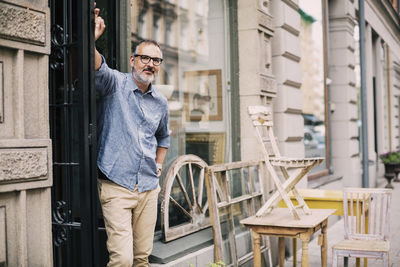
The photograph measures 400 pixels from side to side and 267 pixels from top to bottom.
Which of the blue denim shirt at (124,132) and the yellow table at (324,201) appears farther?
the yellow table at (324,201)

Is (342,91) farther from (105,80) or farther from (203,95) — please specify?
(105,80)

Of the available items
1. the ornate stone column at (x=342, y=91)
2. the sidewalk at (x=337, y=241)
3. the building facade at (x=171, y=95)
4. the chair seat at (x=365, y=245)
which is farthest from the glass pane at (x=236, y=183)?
the ornate stone column at (x=342, y=91)

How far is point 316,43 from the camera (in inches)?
434

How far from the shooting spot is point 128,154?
3635 mm

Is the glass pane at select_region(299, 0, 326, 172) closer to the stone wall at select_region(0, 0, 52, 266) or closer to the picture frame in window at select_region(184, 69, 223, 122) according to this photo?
the picture frame in window at select_region(184, 69, 223, 122)

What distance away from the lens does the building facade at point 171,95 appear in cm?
323

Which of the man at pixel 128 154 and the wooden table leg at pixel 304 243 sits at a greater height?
the man at pixel 128 154

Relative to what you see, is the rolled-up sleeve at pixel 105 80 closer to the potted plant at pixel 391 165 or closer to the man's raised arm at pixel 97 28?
the man's raised arm at pixel 97 28

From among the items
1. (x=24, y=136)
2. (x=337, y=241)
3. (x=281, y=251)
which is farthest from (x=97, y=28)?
(x=337, y=241)

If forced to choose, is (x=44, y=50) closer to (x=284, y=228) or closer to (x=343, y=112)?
(x=284, y=228)

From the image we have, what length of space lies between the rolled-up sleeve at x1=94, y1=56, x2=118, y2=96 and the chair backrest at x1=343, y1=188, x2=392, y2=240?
3130 millimetres

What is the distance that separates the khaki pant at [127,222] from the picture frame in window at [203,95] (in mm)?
2454

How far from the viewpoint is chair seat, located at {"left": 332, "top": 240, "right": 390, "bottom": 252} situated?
5.12 metres

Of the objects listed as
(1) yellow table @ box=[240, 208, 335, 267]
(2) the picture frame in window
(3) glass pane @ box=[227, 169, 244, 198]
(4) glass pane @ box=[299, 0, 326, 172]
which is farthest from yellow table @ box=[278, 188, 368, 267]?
(4) glass pane @ box=[299, 0, 326, 172]
